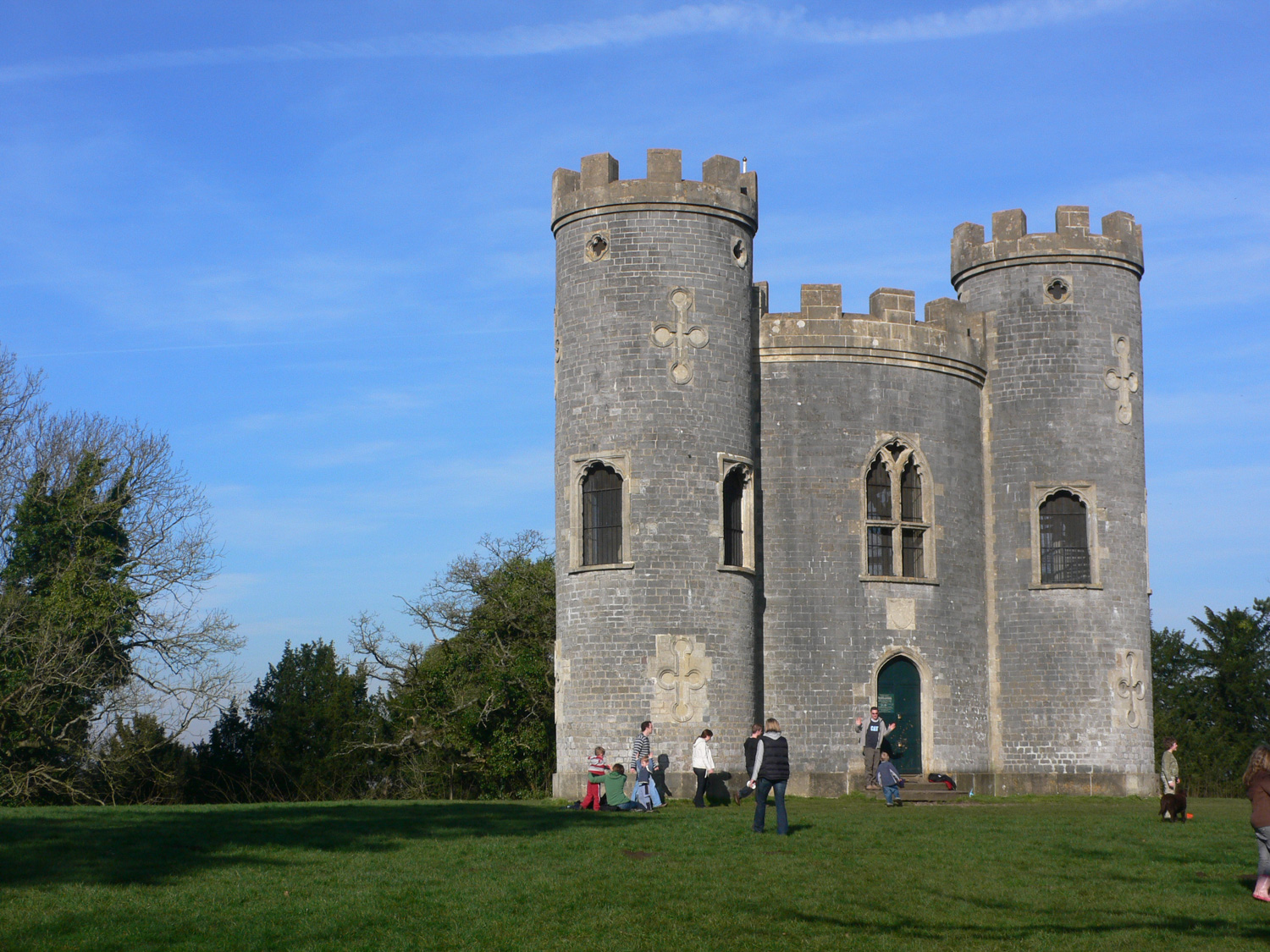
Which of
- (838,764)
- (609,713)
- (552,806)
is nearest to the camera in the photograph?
(552,806)

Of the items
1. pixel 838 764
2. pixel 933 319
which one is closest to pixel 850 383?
pixel 933 319

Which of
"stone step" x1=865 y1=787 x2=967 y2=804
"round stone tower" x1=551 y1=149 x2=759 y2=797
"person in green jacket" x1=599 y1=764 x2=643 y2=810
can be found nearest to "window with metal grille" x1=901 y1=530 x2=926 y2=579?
"round stone tower" x1=551 y1=149 x2=759 y2=797

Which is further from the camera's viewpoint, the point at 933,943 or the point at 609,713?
the point at 609,713

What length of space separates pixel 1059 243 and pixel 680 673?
1332 centimetres

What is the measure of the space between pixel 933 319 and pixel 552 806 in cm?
1397

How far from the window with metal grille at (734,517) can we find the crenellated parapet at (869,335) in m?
3.06

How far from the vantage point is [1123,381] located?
3059cm

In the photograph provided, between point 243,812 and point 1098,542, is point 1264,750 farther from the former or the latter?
point 1098,542

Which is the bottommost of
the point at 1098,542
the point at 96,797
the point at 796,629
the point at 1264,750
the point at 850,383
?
the point at 96,797

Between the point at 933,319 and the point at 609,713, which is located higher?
the point at 933,319

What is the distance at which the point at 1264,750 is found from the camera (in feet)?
45.9

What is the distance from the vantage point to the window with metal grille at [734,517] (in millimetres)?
27062

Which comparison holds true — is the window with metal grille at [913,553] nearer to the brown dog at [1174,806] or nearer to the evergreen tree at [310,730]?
the brown dog at [1174,806]

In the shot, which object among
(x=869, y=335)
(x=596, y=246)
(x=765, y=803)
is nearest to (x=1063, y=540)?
(x=869, y=335)
